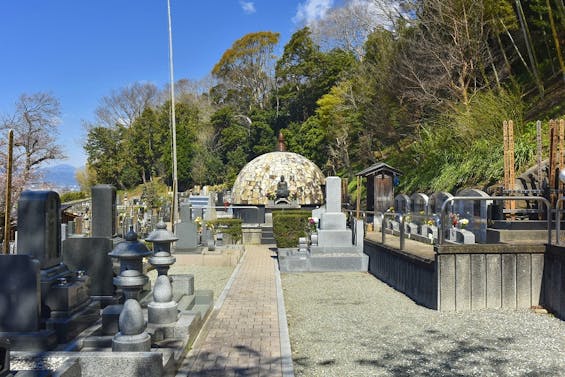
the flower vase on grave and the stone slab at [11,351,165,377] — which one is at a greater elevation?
the flower vase on grave

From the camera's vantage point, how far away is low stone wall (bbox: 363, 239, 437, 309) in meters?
8.58

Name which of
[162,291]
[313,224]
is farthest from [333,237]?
[162,291]

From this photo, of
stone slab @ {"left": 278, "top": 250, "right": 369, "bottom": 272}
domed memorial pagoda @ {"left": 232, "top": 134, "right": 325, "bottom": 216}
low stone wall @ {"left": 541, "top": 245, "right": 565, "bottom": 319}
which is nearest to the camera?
low stone wall @ {"left": 541, "top": 245, "right": 565, "bottom": 319}

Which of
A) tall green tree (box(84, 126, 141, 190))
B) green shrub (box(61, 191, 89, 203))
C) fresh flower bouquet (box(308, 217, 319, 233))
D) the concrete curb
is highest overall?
tall green tree (box(84, 126, 141, 190))

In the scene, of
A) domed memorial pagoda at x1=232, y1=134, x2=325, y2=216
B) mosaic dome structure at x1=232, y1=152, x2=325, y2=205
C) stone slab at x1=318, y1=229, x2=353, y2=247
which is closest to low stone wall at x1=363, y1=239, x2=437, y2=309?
stone slab at x1=318, y1=229, x2=353, y2=247

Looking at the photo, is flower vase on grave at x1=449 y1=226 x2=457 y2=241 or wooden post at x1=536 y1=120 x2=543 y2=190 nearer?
flower vase on grave at x1=449 y1=226 x2=457 y2=241

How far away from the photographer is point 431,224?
1348 centimetres

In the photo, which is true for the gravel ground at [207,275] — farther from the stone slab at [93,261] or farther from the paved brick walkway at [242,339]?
the stone slab at [93,261]

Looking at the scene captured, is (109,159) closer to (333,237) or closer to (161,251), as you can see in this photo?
(333,237)

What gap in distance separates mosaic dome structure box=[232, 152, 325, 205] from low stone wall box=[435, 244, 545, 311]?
102 ft

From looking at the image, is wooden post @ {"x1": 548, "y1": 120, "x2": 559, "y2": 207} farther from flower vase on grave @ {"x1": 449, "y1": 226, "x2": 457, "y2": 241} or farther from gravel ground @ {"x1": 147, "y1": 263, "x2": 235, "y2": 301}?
gravel ground @ {"x1": 147, "y1": 263, "x2": 235, "y2": 301}

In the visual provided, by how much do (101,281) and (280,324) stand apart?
2.94 meters

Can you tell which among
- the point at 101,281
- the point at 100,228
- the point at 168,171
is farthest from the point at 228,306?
the point at 168,171

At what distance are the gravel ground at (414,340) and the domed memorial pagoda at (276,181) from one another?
30401 mm
